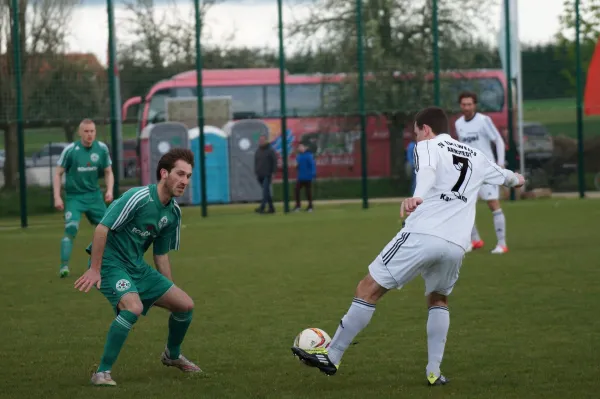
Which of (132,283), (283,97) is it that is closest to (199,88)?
(283,97)

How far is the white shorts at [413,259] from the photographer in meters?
6.38

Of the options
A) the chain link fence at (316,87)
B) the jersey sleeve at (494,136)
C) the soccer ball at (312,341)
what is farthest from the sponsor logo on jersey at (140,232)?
the chain link fence at (316,87)

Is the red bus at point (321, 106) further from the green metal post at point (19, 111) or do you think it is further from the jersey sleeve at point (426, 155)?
the jersey sleeve at point (426, 155)

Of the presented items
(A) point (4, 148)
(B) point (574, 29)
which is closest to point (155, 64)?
(A) point (4, 148)

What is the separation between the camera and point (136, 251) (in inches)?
272

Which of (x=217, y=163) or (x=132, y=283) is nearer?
(x=132, y=283)

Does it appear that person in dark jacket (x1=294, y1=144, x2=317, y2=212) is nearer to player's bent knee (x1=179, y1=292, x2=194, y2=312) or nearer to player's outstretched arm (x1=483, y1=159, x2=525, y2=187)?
player's bent knee (x1=179, y1=292, x2=194, y2=312)

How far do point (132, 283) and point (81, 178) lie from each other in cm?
649

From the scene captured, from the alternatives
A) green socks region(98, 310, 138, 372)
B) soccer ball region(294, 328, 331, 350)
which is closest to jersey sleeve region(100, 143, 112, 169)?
green socks region(98, 310, 138, 372)

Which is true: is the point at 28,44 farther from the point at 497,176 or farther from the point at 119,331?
the point at 497,176

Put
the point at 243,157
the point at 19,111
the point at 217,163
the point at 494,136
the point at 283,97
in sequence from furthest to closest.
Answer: the point at 217,163
the point at 243,157
the point at 283,97
the point at 19,111
the point at 494,136

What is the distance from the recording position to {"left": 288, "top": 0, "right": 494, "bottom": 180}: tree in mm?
25734

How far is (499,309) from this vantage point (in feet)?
31.3

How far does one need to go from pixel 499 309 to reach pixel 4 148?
16.9 metres
